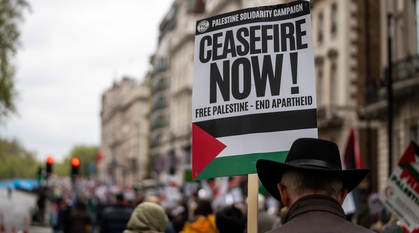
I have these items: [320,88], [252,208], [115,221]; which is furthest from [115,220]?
[320,88]

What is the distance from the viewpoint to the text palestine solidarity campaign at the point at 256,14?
579 cm

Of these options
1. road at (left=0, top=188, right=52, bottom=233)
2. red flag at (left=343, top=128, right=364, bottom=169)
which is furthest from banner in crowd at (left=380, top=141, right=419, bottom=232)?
road at (left=0, top=188, right=52, bottom=233)

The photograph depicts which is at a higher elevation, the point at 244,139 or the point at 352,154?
the point at 352,154

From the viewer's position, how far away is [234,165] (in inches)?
228

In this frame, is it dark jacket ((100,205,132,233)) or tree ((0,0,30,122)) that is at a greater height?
tree ((0,0,30,122))

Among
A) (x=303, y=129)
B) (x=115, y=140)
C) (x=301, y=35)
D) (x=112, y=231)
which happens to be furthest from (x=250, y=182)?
(x=115, y=140)

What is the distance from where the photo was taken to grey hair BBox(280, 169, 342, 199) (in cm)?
398

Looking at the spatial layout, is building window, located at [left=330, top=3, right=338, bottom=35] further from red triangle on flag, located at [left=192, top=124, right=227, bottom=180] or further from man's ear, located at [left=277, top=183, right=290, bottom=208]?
man's ear, located at [left=277, top=183, right=290, bottom=208]

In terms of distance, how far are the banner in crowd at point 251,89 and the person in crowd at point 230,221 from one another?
1.90 meters

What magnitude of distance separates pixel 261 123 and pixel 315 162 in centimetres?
169

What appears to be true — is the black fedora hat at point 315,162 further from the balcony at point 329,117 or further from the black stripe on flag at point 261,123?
the balcony at point 329,117

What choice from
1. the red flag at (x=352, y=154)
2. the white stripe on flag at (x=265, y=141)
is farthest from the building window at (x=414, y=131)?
the white stripe on flag at (x=265, y=141)

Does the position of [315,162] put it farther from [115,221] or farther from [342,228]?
[115,221]

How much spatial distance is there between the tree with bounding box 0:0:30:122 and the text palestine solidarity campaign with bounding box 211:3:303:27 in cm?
3369
